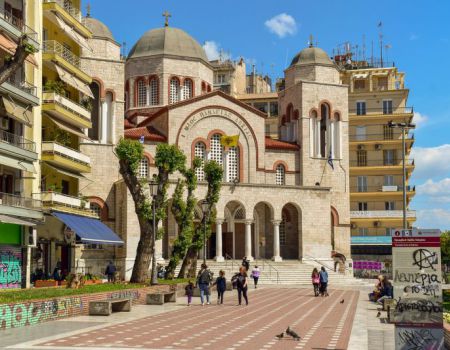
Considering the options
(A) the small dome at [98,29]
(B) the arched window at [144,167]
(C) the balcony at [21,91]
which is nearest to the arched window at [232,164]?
(B) the arched window at [144,167]

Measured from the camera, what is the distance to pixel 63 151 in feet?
111

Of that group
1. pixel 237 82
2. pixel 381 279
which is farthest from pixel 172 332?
pixel 237 82

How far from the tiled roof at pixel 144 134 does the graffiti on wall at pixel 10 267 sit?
20499mm

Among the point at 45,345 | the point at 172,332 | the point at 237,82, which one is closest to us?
the point at 45,345

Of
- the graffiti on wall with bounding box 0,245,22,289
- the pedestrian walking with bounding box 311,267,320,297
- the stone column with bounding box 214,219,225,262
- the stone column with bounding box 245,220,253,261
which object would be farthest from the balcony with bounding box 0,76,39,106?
the stone column with bounding box 245,220,253,261

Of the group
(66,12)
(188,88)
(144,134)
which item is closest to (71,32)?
(66,12)

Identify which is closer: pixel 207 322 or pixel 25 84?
pixel 207 322

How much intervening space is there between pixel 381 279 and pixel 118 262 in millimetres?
21937

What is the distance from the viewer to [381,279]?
27688mm

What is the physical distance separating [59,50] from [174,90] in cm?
2171

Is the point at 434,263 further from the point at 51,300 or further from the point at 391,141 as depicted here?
the point at 391,141

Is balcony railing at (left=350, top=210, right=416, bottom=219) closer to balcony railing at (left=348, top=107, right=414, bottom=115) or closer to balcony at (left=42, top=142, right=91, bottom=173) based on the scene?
balcony railing at (left=348, top=107, right=414, bottom=115)

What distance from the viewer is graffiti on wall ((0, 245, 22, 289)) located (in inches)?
1123

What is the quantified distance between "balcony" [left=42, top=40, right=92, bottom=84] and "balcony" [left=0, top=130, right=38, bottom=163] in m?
4.63
